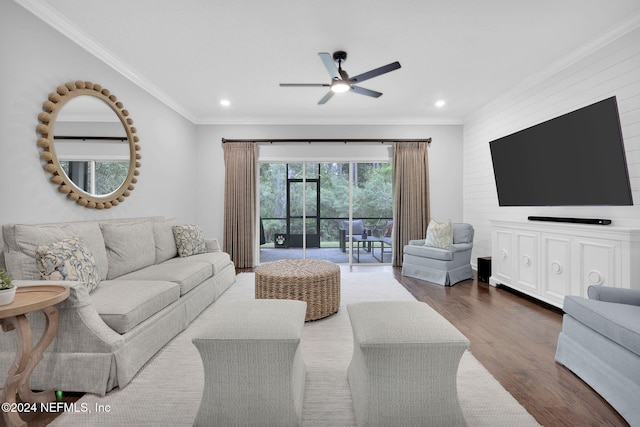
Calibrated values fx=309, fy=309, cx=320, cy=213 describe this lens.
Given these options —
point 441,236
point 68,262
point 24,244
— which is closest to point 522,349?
point 441,236

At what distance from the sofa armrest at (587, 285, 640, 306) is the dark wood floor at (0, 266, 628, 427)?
1.78ft

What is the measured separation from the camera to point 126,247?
2953 mm

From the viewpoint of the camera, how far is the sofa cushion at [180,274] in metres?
2.76

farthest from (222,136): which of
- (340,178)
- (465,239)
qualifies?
(465,239)

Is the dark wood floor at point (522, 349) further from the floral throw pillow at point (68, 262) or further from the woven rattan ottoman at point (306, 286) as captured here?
the woven rattan ottoman at point (306, 286)

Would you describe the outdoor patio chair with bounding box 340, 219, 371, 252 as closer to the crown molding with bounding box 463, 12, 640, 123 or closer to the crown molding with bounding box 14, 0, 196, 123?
the crown molding with bounding box 463, 12, 640, 123

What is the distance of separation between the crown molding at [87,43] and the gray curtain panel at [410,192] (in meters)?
3.85

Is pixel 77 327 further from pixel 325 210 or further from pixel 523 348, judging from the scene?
pixel 325 210

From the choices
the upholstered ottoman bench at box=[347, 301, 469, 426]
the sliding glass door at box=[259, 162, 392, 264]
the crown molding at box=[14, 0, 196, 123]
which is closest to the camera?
the upholstered ottoman bench at box=[347, 301, 469, 426]

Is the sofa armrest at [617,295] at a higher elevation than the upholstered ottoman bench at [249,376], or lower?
higher

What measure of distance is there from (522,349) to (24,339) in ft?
10.3

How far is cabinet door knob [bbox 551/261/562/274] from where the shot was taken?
10.2 feet

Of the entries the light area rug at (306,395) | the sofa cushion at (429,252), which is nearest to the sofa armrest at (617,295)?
the light area rug at (306,395)

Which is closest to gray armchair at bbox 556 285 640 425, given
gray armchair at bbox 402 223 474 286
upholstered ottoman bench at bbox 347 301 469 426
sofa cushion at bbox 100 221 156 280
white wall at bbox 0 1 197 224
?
upholstered ottoman bench at bbox 347 301 469 426
